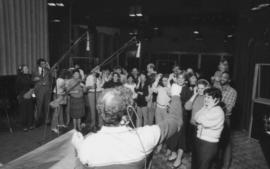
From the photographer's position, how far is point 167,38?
14.4m

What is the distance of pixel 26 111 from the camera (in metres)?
5.15

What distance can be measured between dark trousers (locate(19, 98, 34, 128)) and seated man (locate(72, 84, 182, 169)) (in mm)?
4313

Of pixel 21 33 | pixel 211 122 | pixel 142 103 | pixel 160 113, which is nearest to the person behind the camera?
pixel 211 122

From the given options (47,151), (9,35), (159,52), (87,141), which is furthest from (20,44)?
(159,52)

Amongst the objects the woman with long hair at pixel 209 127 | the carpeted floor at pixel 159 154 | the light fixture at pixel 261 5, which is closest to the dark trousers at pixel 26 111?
the carpeted floor at pixel 159 154

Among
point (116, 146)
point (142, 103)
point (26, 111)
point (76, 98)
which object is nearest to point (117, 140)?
point (116, 146)

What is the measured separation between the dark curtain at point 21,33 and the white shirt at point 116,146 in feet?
19.5

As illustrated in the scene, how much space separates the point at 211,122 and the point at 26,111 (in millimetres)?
4201

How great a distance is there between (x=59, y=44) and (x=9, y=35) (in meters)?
2.59

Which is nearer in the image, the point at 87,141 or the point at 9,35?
the point at 87,141

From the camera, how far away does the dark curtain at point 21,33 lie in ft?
20.0

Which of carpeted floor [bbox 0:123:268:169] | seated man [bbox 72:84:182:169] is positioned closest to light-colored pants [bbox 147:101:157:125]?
carpeted floor [bbox 0:123:268:169]

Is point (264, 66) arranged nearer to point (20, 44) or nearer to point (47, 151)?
point (47, 151)

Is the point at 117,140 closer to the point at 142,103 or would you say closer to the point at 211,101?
the point at 211,101
